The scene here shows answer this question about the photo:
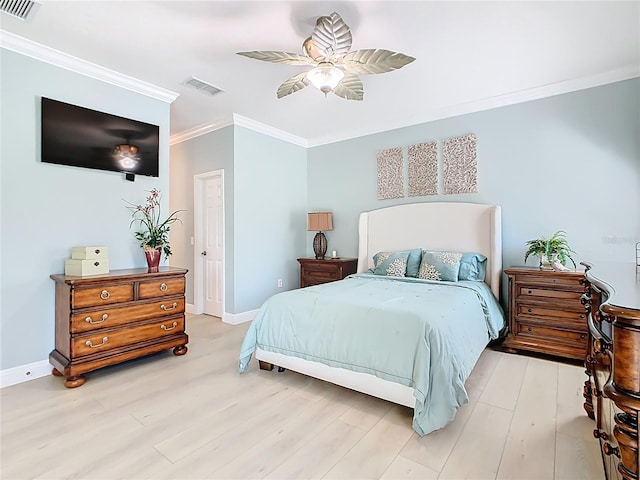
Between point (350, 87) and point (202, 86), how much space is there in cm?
175

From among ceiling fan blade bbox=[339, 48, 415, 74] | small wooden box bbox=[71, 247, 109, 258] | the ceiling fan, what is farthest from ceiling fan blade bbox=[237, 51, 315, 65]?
small wooden box bbox=[71, 247, 109, 258]

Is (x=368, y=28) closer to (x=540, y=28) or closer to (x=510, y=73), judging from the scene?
(x=540, y=28)

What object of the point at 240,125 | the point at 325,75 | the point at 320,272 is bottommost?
the point at 320,272

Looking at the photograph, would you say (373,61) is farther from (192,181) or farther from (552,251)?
(192,181)

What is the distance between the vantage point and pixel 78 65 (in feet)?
9.70

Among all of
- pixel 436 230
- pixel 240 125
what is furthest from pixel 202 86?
pixel 436 230

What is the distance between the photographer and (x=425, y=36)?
8.37 ft

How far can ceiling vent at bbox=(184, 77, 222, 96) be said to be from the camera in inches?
131

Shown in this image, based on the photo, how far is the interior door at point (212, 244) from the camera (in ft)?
15.4

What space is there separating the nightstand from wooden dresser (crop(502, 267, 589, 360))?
2046 mm

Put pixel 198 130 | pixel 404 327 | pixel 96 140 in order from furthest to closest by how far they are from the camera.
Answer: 1. pixel 198 130
2. pixel 96 140
3. pixel 404 327

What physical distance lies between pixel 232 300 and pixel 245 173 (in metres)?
1.75

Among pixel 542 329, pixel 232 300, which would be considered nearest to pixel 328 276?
pixel 232 300

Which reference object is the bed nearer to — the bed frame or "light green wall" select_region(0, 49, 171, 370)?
the bed frame
